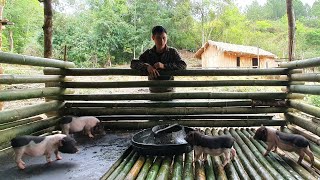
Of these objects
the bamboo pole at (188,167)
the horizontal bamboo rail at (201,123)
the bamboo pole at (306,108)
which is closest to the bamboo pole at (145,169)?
the bamboo pole at (188,167)

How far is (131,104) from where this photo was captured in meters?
6.22

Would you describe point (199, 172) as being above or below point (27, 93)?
below

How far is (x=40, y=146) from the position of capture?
3959mm

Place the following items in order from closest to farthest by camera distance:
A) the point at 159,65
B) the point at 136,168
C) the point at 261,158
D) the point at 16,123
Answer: the point at 136,168
the point at 261,158
the point at 16,123
the point at 159,65

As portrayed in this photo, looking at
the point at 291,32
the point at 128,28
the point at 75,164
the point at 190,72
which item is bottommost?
the point at 75,164

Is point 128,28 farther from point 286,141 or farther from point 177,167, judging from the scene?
point 177,167

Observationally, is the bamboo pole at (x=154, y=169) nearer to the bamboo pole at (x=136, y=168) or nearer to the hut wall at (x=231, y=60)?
the bamboo pole at (x=136, y=168)

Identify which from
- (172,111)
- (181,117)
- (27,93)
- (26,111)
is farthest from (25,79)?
(181,117)

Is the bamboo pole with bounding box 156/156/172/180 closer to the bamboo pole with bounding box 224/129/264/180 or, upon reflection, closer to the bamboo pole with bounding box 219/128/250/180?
the bamboo pole with bounding box 219/128/250/180

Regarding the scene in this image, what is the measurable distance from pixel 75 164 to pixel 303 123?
3785mm

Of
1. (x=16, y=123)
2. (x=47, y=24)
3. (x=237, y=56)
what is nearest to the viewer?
(x=16, y=123)

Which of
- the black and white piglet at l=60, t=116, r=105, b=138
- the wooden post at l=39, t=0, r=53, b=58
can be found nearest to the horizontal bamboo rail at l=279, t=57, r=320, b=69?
the black and white piglet at l=60, t=116, r=105, b=138

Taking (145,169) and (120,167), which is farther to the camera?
(120,167)

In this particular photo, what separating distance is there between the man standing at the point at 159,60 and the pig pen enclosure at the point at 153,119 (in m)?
0.18
